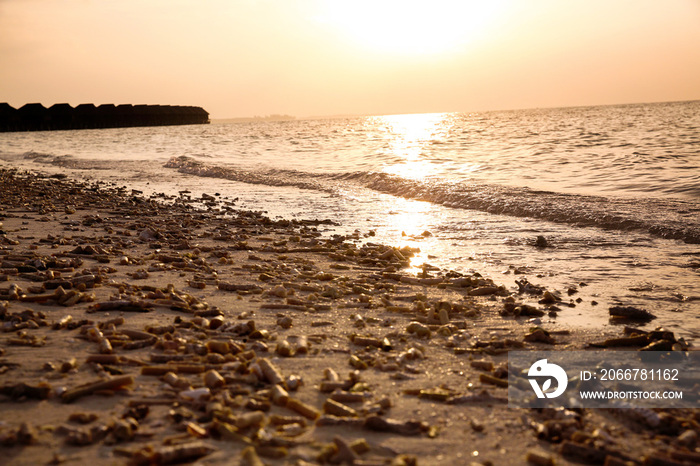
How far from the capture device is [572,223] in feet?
34.9

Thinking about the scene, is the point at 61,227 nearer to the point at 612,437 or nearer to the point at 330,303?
the point at 330,303

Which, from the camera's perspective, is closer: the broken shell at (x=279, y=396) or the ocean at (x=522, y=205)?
the broken shell at (x=279, y=396)

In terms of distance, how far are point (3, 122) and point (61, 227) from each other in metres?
87.7

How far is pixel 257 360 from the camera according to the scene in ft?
11.9

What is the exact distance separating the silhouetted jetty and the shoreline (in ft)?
293

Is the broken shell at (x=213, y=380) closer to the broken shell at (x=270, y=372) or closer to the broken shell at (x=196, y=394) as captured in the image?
the broken shell at (x=196, y=394)

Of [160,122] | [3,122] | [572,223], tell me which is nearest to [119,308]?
[572,223]

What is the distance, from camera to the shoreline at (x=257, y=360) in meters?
2.63

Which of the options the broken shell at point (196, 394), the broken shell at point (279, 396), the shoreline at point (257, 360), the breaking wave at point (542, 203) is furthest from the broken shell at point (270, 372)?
the breaking wave at point (542, 203)

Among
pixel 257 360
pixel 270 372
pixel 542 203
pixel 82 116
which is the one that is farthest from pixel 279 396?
pixel 82 116

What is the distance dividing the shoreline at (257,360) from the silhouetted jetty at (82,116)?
89.2m

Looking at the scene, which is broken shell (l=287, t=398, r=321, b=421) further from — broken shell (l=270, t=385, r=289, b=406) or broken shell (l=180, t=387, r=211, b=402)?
broken shell (l=180, t=387, r=211, b=402)

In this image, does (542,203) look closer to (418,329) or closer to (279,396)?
(418,329)

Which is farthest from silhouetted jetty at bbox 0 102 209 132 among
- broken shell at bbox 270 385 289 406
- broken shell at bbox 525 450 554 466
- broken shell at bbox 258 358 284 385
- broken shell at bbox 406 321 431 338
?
broken shell at bbox 525 450 554 466
